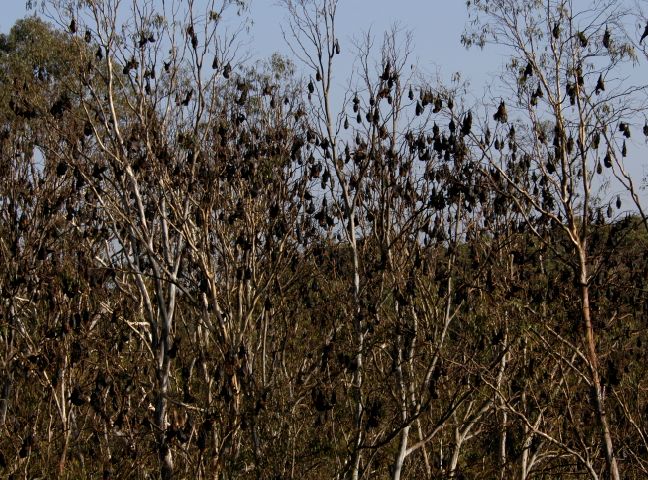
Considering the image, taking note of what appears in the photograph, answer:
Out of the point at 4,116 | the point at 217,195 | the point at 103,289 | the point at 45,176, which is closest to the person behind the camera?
the point at 217,195

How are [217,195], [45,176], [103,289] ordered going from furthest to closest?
[45,176], [103,289], [217,195]

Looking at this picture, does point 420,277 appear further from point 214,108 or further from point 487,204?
point 214,108

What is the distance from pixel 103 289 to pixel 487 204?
231 inches

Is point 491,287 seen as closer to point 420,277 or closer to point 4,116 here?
point 420,277

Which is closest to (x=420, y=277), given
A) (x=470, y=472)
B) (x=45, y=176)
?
(x=470, y=472)

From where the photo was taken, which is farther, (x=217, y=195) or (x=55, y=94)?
(x=55, y=94)

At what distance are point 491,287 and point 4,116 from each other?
10419 mm

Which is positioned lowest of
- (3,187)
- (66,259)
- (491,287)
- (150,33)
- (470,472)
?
(470,472)

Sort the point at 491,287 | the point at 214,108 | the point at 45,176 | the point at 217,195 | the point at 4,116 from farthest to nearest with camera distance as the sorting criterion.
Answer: the point at 4,116, the point at 45,176, the point at 214,108, the point at 217,195, the point at 491,287

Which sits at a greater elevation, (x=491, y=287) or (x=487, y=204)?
(x=487, y=204)

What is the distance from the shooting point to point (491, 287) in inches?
486

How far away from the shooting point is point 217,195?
13.5m

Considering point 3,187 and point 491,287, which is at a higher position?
point 3,187

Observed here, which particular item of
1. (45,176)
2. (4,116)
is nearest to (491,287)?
(45,176)
